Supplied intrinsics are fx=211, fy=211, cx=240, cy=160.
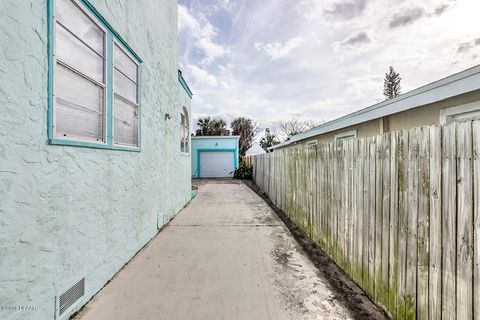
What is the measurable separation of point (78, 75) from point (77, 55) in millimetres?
214

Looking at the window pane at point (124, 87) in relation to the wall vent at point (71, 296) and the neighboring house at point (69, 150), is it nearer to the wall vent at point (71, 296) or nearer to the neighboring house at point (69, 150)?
the neighboring house at point (69, 150)

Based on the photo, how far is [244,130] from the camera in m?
32.7

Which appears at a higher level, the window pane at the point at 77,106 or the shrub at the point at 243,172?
the window pane at the point at 77,106

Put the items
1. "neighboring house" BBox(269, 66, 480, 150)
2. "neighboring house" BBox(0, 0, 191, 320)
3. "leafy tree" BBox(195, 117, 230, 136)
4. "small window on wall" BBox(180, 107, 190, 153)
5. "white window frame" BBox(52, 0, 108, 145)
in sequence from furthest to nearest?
"leafy tree" BBox(195, 117, 230, 136) → "small window on wall" BBox(180, 107, 190, 153) → "neighboring house" BBox(269, 66, 480, 150) → "white window frame" BBox(52, 0, 108, 145) → "neighboring house" BBox(0, 0, 191, 320)

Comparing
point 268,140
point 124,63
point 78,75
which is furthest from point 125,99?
point 268,140

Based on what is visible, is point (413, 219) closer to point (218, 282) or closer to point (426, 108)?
point (218, 282)

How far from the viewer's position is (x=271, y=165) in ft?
26.9

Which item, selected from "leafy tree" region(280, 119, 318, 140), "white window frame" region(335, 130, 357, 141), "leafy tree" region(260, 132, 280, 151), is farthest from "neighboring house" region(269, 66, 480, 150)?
"leafy tree" region(280, 119, 318, 140)

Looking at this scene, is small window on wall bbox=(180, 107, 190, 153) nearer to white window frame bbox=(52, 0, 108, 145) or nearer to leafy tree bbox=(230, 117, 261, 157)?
white window frame bbox=(52, 0, 108, 145)

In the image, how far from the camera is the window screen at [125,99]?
3150 millimetres

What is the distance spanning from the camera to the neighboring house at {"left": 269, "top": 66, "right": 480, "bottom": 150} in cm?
306

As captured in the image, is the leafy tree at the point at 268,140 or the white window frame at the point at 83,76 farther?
the leafy tree at the point at 268,140

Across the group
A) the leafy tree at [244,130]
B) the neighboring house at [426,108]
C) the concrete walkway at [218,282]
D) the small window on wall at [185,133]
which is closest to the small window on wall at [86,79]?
the concrete walkway at [218,282]

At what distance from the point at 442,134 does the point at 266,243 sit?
3.18 metres
